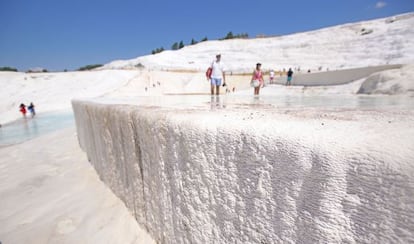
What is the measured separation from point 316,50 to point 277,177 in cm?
5486

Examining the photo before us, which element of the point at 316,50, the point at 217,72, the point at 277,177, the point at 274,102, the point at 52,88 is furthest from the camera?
the point at 316,50

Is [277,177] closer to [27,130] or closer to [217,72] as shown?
[217,72]

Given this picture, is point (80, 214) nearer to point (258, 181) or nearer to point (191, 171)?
point (191, 171)

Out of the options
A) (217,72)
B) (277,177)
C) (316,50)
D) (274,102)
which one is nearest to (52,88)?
(217,72)

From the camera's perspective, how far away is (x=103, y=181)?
11.2 ft

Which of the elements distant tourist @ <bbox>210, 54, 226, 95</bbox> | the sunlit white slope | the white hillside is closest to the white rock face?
distant tourist @ <bbox>210, 54, 226, 95</bbox>

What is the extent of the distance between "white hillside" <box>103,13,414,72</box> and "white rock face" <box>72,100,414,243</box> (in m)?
37.6

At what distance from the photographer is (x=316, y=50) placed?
158ft

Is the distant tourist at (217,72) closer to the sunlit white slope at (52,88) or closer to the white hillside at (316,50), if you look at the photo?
the sunlit white slope at (52,88)

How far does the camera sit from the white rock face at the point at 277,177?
89 cm

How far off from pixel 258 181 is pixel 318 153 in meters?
0.38

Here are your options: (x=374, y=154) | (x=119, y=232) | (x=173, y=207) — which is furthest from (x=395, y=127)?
(x=119, y=232)

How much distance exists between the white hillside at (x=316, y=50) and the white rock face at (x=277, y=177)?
37613 mm

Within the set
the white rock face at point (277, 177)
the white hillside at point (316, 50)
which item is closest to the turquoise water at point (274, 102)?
the white rock face at point (277, 177)
